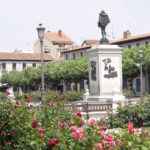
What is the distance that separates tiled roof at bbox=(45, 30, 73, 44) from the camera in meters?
132

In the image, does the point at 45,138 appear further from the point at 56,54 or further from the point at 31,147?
the point at 56,54

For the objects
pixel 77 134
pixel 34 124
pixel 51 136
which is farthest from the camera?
pixel 34 124

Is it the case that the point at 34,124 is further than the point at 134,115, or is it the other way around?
the point at 134,115

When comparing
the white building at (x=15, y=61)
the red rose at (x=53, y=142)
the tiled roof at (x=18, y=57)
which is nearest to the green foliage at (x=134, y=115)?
the red rose at (x=53, y=142)

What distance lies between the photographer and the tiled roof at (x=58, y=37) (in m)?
132

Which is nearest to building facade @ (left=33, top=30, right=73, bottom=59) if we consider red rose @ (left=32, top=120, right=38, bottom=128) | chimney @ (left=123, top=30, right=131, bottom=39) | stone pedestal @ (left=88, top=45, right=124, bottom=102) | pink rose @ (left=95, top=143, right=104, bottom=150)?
chimney @ (left=123, top=30, right=131, bottom=39)

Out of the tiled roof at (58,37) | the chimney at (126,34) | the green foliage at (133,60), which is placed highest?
the tiled roof at (58,37)

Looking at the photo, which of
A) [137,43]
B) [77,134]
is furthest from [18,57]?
[77,134]

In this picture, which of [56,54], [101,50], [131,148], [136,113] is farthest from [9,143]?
[56,54]

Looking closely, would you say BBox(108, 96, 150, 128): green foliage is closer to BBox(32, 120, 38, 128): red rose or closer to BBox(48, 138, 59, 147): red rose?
BBox(32, 120, 38, 128): red rose

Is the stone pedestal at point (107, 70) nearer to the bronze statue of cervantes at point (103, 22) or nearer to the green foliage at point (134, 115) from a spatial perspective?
the bronze statue of cervantes at point (103, 22)

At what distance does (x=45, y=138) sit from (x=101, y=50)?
2430 centimetres

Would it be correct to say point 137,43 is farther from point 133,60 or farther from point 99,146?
point 99,146

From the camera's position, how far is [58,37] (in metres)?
135
